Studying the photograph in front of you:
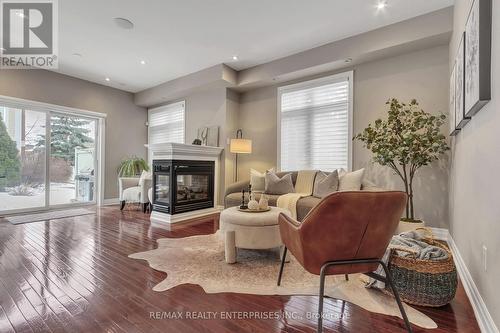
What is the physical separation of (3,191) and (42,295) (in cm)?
435

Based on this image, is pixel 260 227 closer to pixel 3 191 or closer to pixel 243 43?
pixel 243 43

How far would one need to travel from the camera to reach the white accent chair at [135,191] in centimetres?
528

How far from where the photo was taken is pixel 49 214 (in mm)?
4957

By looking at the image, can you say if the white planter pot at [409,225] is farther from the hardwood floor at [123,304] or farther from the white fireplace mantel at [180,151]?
the white fireplace mantel at [180,151]

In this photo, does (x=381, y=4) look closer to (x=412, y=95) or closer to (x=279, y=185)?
(x=412, y=95)

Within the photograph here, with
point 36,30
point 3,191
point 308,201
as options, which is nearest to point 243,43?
point 308,201

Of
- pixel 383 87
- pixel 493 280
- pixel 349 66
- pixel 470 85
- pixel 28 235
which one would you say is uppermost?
pixel 349 66

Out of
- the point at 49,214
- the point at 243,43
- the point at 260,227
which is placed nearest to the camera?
the point at 260,227

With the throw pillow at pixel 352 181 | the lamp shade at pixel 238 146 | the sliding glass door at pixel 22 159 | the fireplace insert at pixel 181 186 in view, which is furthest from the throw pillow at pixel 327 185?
the sliding glass door at pixel 22 159

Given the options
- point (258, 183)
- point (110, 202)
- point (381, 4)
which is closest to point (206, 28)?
point (381, 4)

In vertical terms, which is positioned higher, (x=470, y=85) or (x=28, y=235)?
(x=470, y=85)

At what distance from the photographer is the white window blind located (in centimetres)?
656

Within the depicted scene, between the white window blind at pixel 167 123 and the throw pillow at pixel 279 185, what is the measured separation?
3.11 m

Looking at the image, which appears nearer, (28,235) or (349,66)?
(28,235)
